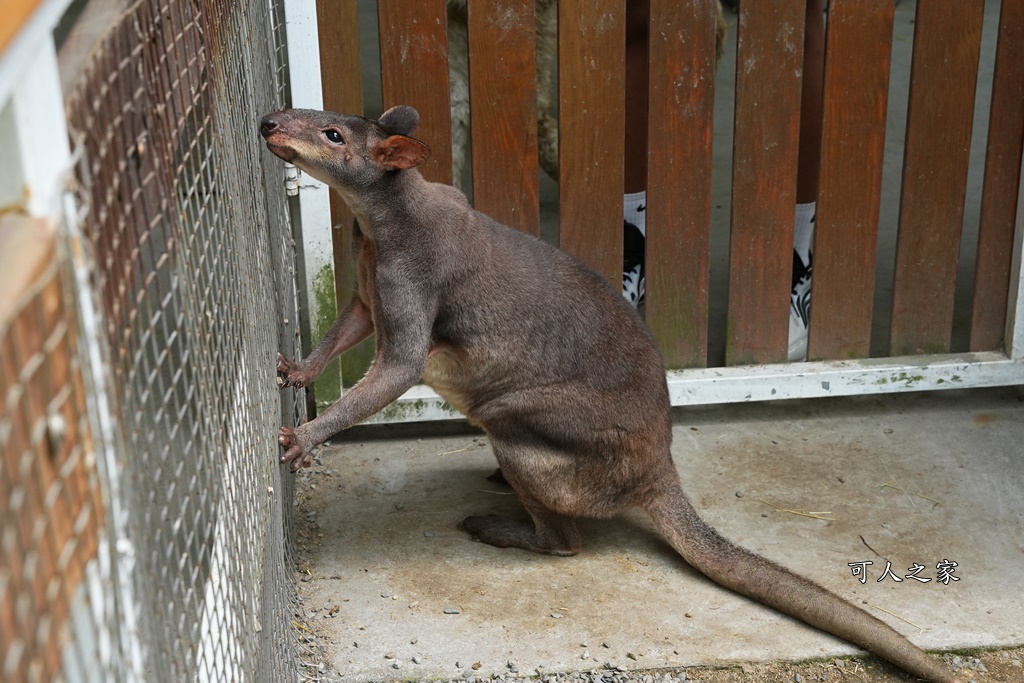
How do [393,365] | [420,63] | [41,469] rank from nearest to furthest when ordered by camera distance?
[41,469] → [393,365] → [420,63]

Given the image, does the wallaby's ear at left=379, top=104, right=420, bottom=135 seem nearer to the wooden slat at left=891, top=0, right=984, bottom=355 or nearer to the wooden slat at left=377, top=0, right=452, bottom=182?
the wooden slat at left=377, top=0, right=452, bottom=182

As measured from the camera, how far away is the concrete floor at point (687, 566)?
3.35 metres

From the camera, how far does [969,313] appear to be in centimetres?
505

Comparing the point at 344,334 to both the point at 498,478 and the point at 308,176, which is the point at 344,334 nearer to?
the point at 308,176

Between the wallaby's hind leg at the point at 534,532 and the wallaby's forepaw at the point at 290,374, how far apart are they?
797mm

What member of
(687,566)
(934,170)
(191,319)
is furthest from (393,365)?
(934,170)

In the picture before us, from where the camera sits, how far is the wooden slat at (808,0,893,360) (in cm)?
411

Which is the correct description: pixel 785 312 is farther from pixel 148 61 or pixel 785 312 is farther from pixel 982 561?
pixel 148 61

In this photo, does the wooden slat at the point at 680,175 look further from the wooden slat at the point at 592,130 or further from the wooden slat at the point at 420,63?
the wooden slat at the point at 420,63

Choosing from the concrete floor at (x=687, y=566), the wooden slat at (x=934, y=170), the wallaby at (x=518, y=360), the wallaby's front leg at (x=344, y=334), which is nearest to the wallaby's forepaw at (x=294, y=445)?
the wallaby at (x=518, y=360)

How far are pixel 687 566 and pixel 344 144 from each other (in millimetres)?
1655

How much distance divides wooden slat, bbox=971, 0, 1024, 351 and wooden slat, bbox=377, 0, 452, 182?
6.35 feet

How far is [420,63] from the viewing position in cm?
400

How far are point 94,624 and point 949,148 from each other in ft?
12.6
